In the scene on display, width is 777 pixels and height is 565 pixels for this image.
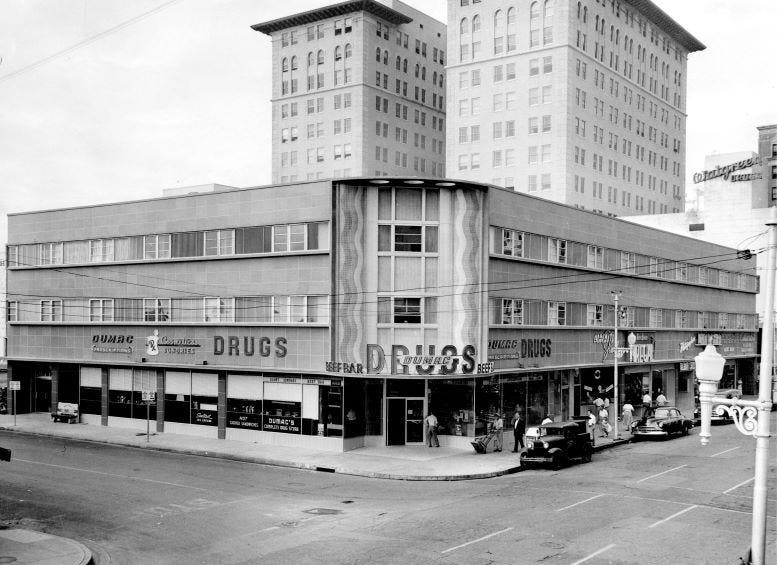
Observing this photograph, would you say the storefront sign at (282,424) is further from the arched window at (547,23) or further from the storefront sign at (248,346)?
the arched window at (547,23)

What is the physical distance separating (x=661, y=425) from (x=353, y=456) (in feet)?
52.2

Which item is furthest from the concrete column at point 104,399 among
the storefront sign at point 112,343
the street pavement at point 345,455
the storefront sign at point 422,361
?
the storefront sign at point 422,361

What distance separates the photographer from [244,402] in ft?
135

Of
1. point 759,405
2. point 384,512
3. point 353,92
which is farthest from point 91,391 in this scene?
point 353,92

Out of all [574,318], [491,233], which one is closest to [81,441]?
[491,233]

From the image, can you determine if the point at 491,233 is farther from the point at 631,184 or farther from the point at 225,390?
the point at 631,184

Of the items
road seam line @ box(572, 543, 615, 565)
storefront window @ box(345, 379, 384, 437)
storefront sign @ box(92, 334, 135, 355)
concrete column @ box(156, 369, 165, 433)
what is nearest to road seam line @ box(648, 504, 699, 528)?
road seam line @ box(572, 543, 615, 565)

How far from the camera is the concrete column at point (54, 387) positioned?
49.3 metres

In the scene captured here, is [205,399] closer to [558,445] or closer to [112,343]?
[112,343]

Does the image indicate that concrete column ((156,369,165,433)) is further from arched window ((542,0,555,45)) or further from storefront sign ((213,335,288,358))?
arched window ((542,0,555,45))

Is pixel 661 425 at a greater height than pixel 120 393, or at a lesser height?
lesser

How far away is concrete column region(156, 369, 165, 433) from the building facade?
58388mm

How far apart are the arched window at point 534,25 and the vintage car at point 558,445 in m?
70.3

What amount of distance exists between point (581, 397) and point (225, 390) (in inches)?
799
